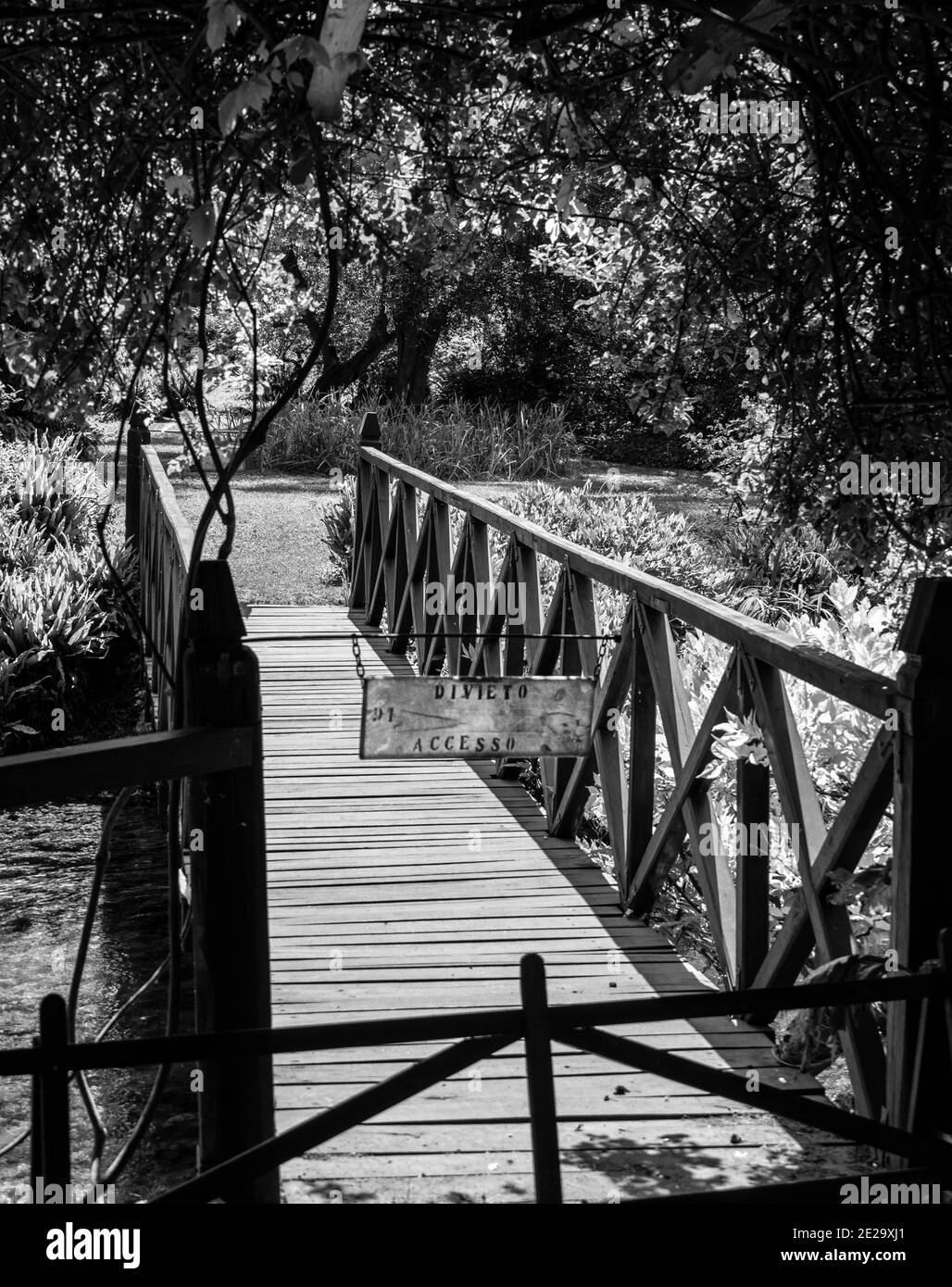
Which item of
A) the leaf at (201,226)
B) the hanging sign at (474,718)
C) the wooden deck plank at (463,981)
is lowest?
the wooden deck plank at (463,981)

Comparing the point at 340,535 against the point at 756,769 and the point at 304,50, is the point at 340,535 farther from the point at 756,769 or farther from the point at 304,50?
the point at 304,50

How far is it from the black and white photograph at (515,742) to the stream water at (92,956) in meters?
0.03

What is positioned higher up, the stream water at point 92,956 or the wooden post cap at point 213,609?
the wooden post cap at point 213,609

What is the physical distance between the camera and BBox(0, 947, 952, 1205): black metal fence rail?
5.10ft

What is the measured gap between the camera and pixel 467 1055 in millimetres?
1728

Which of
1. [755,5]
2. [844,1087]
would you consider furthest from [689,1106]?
[755,5]

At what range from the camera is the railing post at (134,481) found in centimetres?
945

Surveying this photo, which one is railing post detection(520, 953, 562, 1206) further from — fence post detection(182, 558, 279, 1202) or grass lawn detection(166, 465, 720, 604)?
grass lawn detection(166, 465, 720, 604)

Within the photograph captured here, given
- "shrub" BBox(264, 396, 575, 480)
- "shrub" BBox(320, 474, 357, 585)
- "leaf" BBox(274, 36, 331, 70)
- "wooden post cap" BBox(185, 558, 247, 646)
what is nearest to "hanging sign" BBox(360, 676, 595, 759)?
"wooden post cap" BBox(185, 558, 247, 646)
